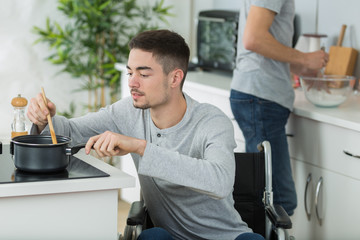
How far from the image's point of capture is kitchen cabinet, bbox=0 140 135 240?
60.2 inches

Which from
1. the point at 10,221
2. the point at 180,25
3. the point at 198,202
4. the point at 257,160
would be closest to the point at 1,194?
the point at 10,221

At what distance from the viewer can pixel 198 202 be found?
6.17ft

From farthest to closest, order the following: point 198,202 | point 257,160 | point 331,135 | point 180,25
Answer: point 180,25
point 331,135
point 257,160
point 198,202

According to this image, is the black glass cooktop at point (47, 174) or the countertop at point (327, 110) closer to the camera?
the black glass cooktop at point (47, 174)

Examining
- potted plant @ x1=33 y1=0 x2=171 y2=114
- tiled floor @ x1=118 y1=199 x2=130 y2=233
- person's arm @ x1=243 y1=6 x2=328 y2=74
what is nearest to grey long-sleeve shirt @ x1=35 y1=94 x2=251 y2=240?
person's arm @ x1=243 y1=6 x2=328 y2=74

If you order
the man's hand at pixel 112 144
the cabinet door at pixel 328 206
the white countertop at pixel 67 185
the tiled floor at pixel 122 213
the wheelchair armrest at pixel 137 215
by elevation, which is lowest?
the tiled floor at pixel 122 213

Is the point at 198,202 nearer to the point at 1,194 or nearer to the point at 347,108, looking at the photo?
the point at 1,194

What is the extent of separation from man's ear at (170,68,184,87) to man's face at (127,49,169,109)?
0.04 metres

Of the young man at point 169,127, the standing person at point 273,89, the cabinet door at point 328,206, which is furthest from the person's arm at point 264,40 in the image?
the young man at point 169,127

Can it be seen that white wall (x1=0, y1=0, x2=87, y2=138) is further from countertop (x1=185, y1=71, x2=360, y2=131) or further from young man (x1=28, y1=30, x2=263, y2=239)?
young man (x1=28, y1=30, x2=263, y2=239)

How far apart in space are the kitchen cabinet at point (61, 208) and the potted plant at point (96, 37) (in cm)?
240

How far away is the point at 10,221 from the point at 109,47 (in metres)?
2.63

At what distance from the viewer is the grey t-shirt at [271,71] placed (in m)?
2.64

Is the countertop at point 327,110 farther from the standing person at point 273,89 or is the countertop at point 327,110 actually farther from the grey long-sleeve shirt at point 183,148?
the grey long-sleeve shirt at point 183,148
